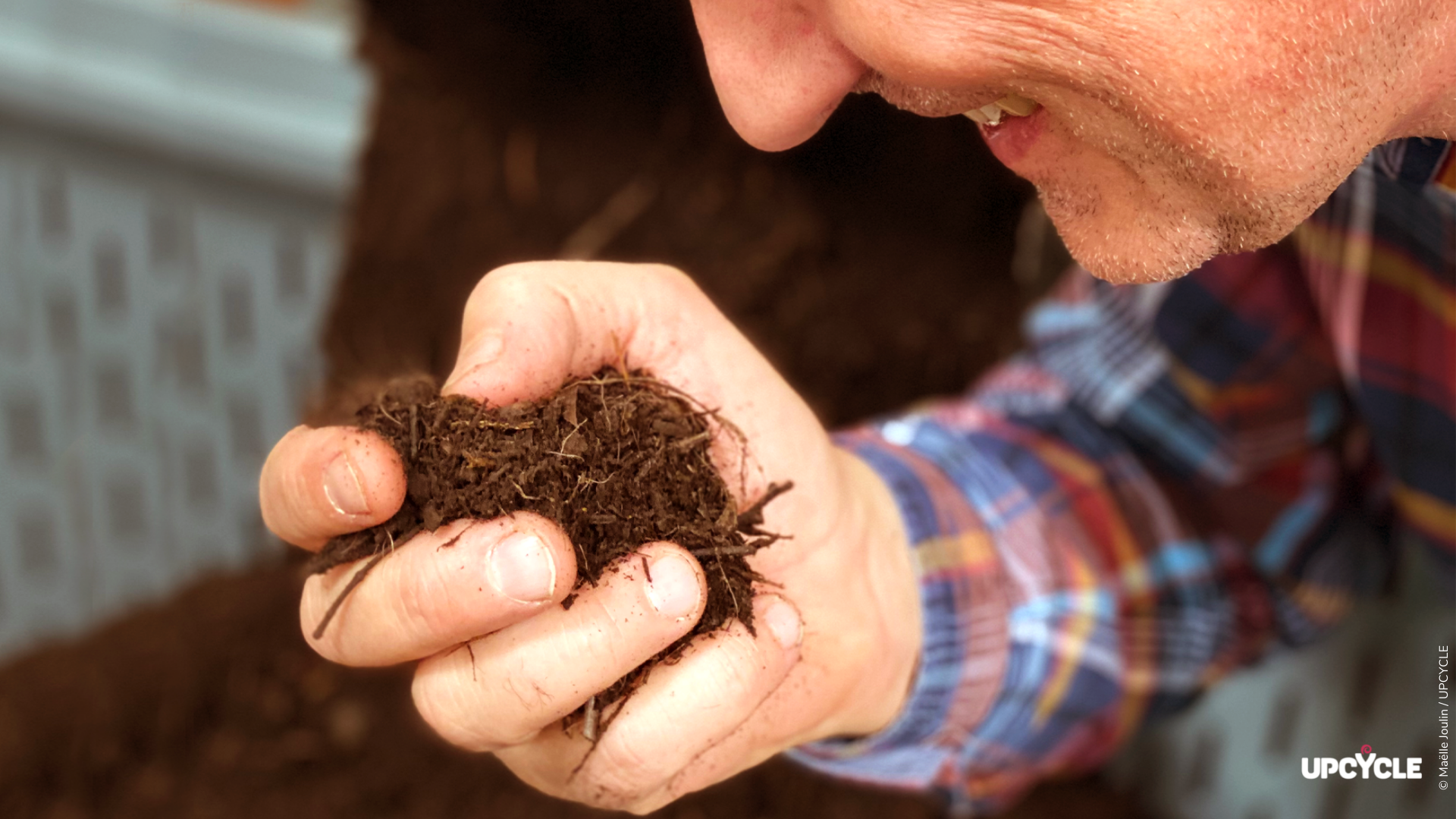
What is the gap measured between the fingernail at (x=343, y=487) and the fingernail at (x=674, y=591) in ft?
0.44

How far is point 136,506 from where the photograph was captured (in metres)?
1.49

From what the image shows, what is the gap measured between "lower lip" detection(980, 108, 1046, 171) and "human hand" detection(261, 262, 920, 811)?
18cm

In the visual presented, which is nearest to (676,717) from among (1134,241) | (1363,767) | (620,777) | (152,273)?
(620,777)

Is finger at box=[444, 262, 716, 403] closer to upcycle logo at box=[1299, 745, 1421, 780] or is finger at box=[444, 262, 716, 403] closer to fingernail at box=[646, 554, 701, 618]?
fingernail at box=[646, 554, 701, 618]

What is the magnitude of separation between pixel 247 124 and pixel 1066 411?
2.91 feet

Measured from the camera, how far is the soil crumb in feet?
1.75

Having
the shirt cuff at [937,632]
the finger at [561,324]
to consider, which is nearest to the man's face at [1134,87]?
the finger at [561,324]

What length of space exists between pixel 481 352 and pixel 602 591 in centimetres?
14

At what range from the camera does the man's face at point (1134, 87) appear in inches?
16.4

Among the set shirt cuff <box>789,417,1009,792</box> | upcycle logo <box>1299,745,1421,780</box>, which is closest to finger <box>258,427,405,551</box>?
shirt cuff <box>789,417,1009,792</box>

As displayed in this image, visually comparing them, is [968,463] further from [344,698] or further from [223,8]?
[223,8]

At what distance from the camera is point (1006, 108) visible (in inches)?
20.2

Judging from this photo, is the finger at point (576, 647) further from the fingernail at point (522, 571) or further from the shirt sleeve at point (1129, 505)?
the shirt sleeve at point (1129, 505)

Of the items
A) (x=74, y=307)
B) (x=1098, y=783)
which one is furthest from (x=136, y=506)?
(x=1098, y=783)
